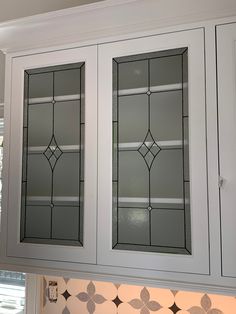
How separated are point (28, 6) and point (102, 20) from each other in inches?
35.8

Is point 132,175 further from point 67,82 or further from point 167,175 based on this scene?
point 67,82

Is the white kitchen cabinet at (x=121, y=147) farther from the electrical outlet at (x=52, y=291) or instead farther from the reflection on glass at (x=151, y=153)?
the electrical outlet at (x=52, y=291)

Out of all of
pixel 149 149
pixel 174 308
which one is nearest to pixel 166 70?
pixel 149 149

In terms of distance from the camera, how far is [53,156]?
159 centimetres

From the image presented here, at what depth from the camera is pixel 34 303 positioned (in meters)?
2.01

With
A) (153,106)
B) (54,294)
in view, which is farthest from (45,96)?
(54,294)

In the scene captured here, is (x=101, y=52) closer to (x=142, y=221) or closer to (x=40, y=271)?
(x=142, y=221)

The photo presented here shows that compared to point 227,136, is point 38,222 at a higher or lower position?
lower

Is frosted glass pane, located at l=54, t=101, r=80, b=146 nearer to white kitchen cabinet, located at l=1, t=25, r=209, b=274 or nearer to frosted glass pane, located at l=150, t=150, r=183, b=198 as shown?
white kitchen cabinet, located at l=1, t=25, r=209, b=274

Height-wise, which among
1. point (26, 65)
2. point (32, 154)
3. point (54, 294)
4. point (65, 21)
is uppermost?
point (65, 21)

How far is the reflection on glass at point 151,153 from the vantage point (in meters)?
1.35

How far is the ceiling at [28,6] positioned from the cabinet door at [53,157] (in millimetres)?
560

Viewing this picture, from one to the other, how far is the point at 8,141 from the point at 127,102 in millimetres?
592

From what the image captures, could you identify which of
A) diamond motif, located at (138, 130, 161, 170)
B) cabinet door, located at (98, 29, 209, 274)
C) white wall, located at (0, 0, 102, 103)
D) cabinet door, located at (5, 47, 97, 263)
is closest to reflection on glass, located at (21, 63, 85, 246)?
cabinet door, located at (5, 47, 97, 263)
